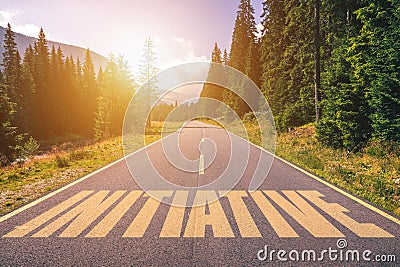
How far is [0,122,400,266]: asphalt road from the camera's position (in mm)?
3584

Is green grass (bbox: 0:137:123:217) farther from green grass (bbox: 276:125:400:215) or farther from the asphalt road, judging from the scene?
green grass (bbox: 276:125:400:215)

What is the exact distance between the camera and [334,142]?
1320cm

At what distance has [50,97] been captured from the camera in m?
49.6

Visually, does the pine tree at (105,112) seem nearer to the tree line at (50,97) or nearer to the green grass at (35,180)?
the tree line at (50,97)

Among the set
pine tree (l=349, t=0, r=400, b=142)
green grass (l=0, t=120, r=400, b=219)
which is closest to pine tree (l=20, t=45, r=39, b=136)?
green grass (l=0, t=120, r=400, b=219)

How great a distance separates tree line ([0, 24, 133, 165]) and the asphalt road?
69.7 ft

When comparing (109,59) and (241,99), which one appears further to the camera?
(241,99)

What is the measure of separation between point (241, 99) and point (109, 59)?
73.9ft

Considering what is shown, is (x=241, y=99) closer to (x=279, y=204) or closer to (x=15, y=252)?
(x=279, y=204)

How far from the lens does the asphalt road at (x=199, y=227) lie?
3.58 metres

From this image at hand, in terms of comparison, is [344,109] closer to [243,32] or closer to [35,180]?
[35,180]

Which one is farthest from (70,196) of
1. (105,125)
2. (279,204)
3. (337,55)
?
(105,125)

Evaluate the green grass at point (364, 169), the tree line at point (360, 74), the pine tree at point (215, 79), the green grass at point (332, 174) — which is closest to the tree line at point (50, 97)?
the green grass at point (332, 174)

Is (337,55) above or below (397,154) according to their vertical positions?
above
